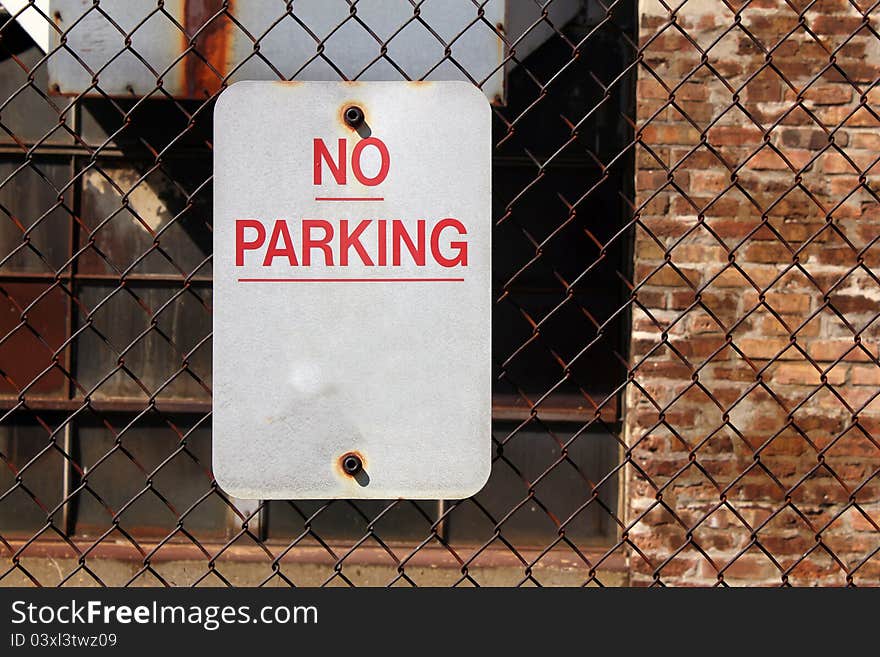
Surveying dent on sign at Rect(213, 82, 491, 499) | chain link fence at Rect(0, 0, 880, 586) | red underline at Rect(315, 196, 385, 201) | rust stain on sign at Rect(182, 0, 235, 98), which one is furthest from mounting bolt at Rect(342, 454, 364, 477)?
rust stain on sign at Rect(182, 0, 235, 98)

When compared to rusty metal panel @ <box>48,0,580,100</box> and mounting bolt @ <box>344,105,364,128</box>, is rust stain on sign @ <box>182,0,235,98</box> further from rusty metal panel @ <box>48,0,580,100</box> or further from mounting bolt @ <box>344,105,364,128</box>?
mounting bolt @ <box>344,105,364,128</box>

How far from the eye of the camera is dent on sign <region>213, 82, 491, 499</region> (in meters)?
1.77

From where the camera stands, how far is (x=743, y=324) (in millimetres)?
3113

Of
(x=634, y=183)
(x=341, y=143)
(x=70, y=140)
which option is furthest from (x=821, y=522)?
(x=70, y=140)

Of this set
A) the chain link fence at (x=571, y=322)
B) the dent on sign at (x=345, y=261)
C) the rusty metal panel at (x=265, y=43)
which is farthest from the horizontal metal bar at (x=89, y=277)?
the dent on sign at (x=345, y=261)

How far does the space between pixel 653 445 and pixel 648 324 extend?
442mm

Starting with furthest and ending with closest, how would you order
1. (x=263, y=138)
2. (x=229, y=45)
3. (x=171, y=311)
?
(x=171, y=311), (x=229, y=45), (x=263, y=138)

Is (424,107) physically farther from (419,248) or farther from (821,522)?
(821,522)

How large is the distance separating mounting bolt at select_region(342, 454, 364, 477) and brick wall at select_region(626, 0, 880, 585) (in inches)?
63.6

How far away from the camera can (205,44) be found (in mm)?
2896

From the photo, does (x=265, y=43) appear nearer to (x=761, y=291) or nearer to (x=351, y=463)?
(x=351, y=463)

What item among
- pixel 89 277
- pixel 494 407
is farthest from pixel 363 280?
pixel 89 277

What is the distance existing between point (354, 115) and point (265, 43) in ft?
4.27

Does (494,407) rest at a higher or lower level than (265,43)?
lower
